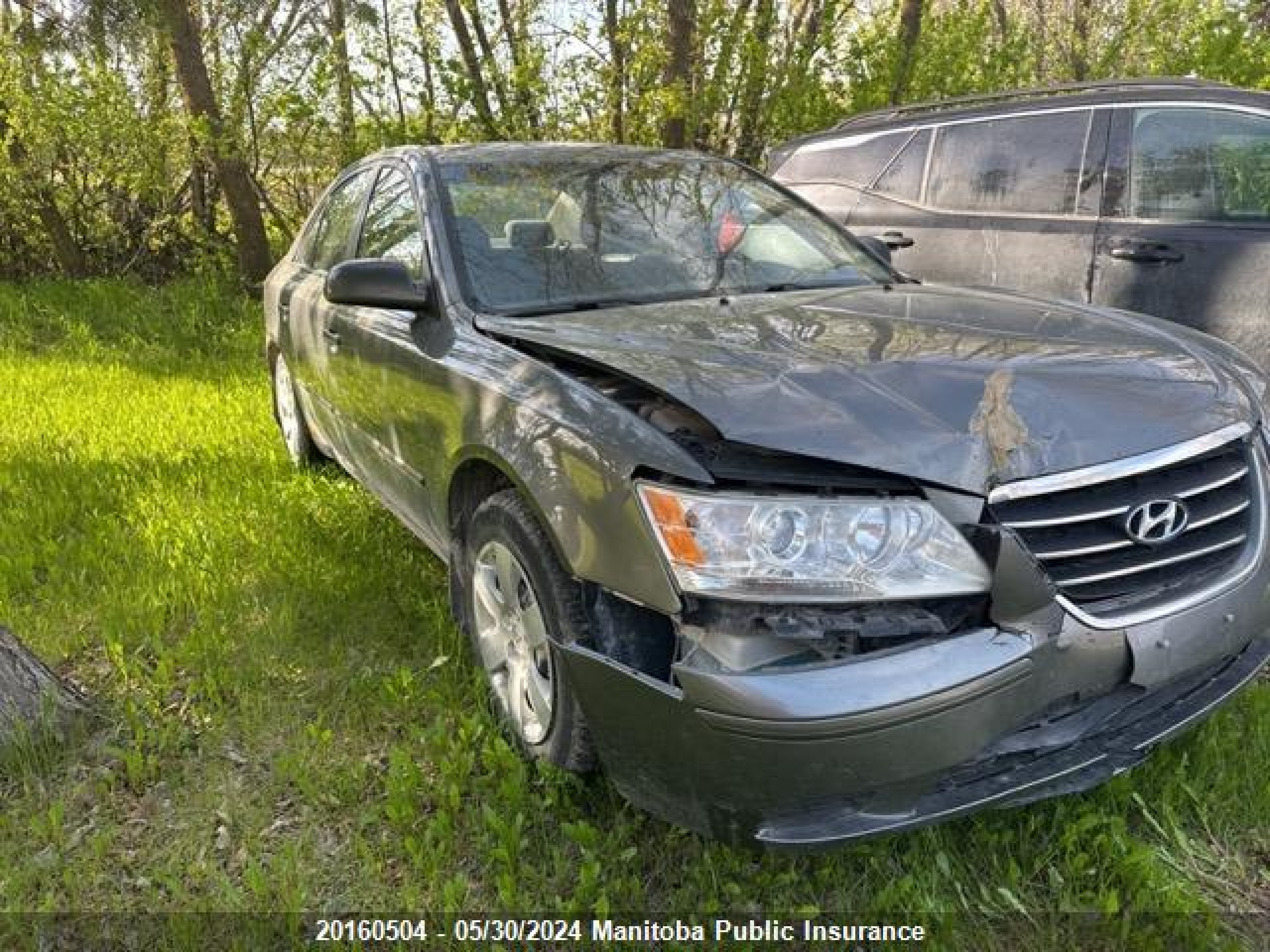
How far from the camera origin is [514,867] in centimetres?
222

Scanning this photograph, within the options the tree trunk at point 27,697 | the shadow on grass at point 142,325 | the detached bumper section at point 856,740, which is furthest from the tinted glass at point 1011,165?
the shadow on grass at point 142,325

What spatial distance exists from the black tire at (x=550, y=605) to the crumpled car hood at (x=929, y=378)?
429mm

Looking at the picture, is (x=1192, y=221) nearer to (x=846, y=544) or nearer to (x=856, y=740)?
(x=846, y=544)

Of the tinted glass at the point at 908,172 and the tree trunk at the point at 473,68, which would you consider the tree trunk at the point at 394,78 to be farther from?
the tinted glass at the point at 908,172

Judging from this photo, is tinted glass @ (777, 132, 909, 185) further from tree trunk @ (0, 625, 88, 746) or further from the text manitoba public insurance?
tree trunk @ (0, 625, 88, 746)

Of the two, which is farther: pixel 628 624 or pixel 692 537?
pixel 628 624

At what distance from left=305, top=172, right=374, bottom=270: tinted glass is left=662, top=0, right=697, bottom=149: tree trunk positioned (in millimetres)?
5189

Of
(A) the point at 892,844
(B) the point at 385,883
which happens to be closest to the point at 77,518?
(B) the point at 385,883

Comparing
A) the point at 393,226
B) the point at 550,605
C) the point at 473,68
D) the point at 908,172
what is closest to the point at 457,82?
the point at 473,68

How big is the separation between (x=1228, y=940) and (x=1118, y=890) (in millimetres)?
211

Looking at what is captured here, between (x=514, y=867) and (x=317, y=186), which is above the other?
(x=317, y=186)

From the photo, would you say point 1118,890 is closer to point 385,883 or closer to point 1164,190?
point 385,883

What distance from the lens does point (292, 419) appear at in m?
5.05

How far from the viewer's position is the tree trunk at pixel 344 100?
955 centimetres
